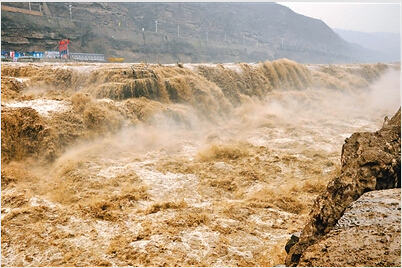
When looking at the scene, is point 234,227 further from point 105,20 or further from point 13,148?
point 105,20

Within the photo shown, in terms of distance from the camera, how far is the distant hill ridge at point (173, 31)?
2849cm

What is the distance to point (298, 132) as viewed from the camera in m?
9.22

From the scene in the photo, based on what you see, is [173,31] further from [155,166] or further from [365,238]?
[365,238]

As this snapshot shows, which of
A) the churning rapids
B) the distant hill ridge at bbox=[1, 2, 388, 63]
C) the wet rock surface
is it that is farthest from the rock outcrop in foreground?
the distant hill ridge at bbox=[1, 2, 388, 63]

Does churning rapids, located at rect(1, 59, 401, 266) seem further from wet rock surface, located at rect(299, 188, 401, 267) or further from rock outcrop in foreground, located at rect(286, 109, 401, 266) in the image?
wet rock surface, located at rect(299, 188, 401, 267)

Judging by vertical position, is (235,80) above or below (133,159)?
above

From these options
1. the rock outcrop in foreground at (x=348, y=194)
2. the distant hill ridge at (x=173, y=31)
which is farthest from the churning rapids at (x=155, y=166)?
the distant hill ridge at (x=173, y=31)

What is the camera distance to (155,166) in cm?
628

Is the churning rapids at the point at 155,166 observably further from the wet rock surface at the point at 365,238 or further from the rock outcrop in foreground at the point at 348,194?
the wet rock surface at the point at 365,238

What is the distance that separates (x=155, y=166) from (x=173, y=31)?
5087cm

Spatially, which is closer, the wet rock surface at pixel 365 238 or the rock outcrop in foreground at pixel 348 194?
the wet rock surface at pixel 365 238

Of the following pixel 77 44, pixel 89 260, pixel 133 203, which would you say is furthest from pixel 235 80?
pixel 77 44

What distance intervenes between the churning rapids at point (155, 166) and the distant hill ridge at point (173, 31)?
21726 millimetres

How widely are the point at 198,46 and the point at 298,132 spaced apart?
121 ft
